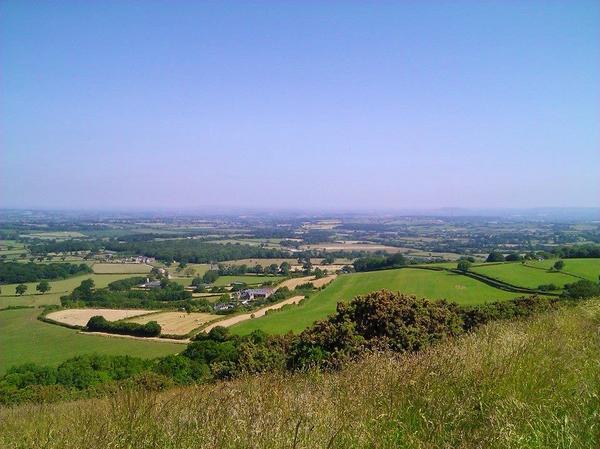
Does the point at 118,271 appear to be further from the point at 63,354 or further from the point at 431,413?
the point at 431,413

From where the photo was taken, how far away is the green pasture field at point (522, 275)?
4050 cm

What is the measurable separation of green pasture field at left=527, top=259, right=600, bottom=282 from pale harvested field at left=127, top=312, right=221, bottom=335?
35.2 m

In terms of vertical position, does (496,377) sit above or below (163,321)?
above

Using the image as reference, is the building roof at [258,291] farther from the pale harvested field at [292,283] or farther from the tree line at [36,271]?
the tree line at [36,271]

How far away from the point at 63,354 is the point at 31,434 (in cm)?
3603

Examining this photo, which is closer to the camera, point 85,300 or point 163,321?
point 163,321

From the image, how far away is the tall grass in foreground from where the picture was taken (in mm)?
2992

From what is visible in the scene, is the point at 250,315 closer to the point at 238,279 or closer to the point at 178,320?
the point at 178,320

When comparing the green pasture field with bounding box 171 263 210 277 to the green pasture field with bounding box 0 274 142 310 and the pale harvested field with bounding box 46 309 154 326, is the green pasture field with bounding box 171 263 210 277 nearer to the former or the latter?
the green pasture field with bounding box 0 274 142 310

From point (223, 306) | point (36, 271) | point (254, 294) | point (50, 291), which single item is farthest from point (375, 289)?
point (36, 271)

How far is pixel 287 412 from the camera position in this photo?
350cm

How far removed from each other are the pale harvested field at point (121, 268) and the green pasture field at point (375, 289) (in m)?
36.7

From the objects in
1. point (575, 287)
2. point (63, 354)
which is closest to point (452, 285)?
point (575, 287)

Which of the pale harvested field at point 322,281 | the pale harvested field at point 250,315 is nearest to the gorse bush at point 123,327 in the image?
the pale harvested field at point 250,315
